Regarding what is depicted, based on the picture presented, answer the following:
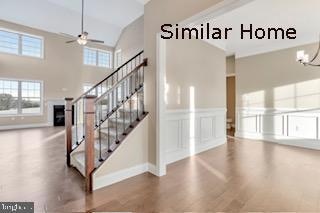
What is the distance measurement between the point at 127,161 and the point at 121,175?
225mm

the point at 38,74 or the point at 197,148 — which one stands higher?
the point at 38,74

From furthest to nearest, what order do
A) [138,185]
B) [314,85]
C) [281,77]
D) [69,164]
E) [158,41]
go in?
[281,77] < [314,85] < [69,164] < [158,41] < [138,185]

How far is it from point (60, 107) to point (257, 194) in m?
9.36

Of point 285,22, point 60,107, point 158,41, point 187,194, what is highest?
point 285,22

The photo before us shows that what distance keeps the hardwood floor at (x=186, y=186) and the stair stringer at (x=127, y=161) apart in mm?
120

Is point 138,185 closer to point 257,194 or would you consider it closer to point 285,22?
point 257,194

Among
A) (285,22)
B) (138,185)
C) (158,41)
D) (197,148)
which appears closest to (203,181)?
(138,185)

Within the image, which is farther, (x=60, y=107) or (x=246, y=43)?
(x=60, y=107)

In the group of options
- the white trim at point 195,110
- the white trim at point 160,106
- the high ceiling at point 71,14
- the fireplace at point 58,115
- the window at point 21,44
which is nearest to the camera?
the white trim at point 160,106

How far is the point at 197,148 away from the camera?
14.1 feet

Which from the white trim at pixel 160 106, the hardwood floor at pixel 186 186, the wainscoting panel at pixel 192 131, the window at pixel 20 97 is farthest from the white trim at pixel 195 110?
the window at pixel 20 97

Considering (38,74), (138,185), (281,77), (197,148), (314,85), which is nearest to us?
(138,185)

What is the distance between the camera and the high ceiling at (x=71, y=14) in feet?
21.6

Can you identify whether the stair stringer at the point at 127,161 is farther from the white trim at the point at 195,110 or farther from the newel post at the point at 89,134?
the white trim at the point at 195,110
